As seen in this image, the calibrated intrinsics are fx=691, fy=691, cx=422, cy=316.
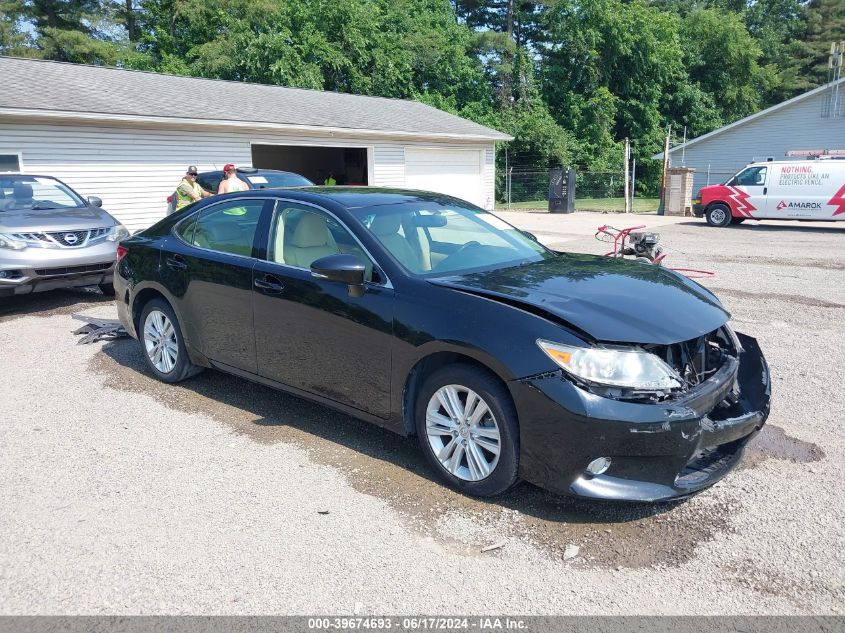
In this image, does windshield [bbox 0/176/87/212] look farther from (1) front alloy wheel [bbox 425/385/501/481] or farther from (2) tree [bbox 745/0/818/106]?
(2) tree [bbox 745/0/818/106]

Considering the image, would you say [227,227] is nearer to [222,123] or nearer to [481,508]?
[481,508]

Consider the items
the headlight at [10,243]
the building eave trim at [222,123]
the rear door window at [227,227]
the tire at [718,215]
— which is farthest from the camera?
the tire at [718,215]

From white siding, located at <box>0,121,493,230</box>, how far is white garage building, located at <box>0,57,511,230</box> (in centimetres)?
2

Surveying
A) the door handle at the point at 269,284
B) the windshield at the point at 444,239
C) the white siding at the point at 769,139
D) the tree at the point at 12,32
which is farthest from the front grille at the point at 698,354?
the tree at the point at 12,32

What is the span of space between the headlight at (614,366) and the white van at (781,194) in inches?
691

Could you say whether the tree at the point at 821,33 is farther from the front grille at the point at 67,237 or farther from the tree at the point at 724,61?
the front grille at the point at 67,237

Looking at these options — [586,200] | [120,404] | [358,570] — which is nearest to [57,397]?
[120,404]

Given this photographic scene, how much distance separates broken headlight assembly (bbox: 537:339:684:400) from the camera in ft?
10.6

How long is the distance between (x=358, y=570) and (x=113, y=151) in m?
14.1

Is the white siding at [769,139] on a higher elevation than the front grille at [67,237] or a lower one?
higher

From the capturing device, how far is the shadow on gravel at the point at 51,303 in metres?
8.59

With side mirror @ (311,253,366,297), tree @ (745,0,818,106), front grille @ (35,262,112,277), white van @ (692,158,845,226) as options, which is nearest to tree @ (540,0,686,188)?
tree @ (745,0,818,106)

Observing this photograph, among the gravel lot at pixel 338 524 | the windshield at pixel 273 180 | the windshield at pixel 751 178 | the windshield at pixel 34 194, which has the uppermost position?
the windshield at pixel 751 178

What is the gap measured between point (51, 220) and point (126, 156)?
285 inches
